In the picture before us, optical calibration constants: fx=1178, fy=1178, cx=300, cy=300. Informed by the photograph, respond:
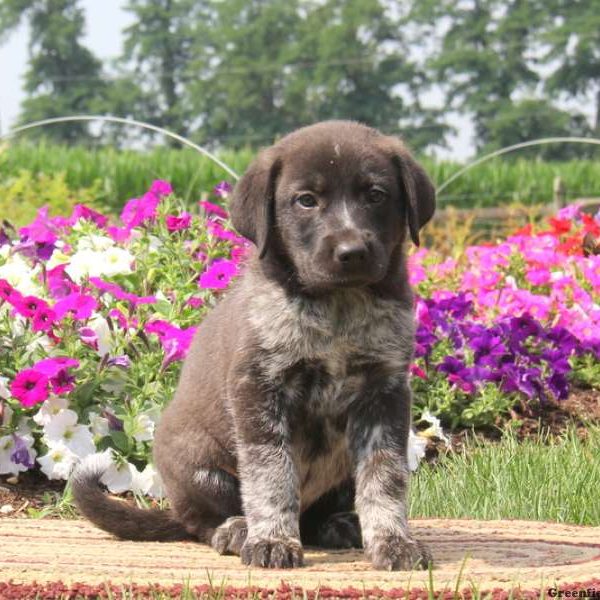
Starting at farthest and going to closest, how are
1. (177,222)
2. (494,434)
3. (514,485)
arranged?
(494,434)
(177,222)
(514,485)

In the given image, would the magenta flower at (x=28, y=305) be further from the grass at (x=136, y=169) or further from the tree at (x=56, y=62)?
the tree at (x=56, y=62)

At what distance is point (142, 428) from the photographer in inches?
218

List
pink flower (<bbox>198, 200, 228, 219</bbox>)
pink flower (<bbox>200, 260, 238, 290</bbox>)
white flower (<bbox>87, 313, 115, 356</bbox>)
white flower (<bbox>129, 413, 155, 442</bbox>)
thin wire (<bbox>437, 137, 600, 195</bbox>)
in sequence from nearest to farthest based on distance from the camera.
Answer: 1. white flower (<bbox>129, 413, 155, 442</bbox>)
2. white flower (<bbox>87, 313, 115, 356</bbox>)
3. pink flower (<bbox>200, 260, 238, 290</bbox>)
4. pink flower (<bbox>198, 200, 228, 219</bbox>)
5. thin wire (<bbox>437, 137, 600, 195</bbox>)

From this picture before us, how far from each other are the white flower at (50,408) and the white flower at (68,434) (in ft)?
0.15

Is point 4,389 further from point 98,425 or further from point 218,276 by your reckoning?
point 218,276

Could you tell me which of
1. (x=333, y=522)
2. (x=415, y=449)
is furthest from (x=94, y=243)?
(x=333, y=522)

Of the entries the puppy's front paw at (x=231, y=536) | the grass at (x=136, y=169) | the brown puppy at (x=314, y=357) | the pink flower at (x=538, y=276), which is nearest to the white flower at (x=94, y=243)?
the brown puppy at (x=314, y=357)

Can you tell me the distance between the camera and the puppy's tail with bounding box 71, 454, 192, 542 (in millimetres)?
4352

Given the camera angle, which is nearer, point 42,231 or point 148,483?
point 148,483

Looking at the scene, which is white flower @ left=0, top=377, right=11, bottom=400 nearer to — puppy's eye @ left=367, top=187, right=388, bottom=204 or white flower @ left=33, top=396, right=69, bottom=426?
white flower @ left=33, top=396, right=69, bottom=426

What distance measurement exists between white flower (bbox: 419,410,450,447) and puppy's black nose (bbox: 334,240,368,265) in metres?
2.81

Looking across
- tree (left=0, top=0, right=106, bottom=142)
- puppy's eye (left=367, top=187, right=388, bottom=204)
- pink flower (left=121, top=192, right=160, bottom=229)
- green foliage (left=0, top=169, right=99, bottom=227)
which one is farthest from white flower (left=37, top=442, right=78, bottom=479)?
tree (left=0, top=0, right=106, bottom=142)

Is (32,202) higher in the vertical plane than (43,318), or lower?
lower

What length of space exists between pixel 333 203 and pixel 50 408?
2.33 m
